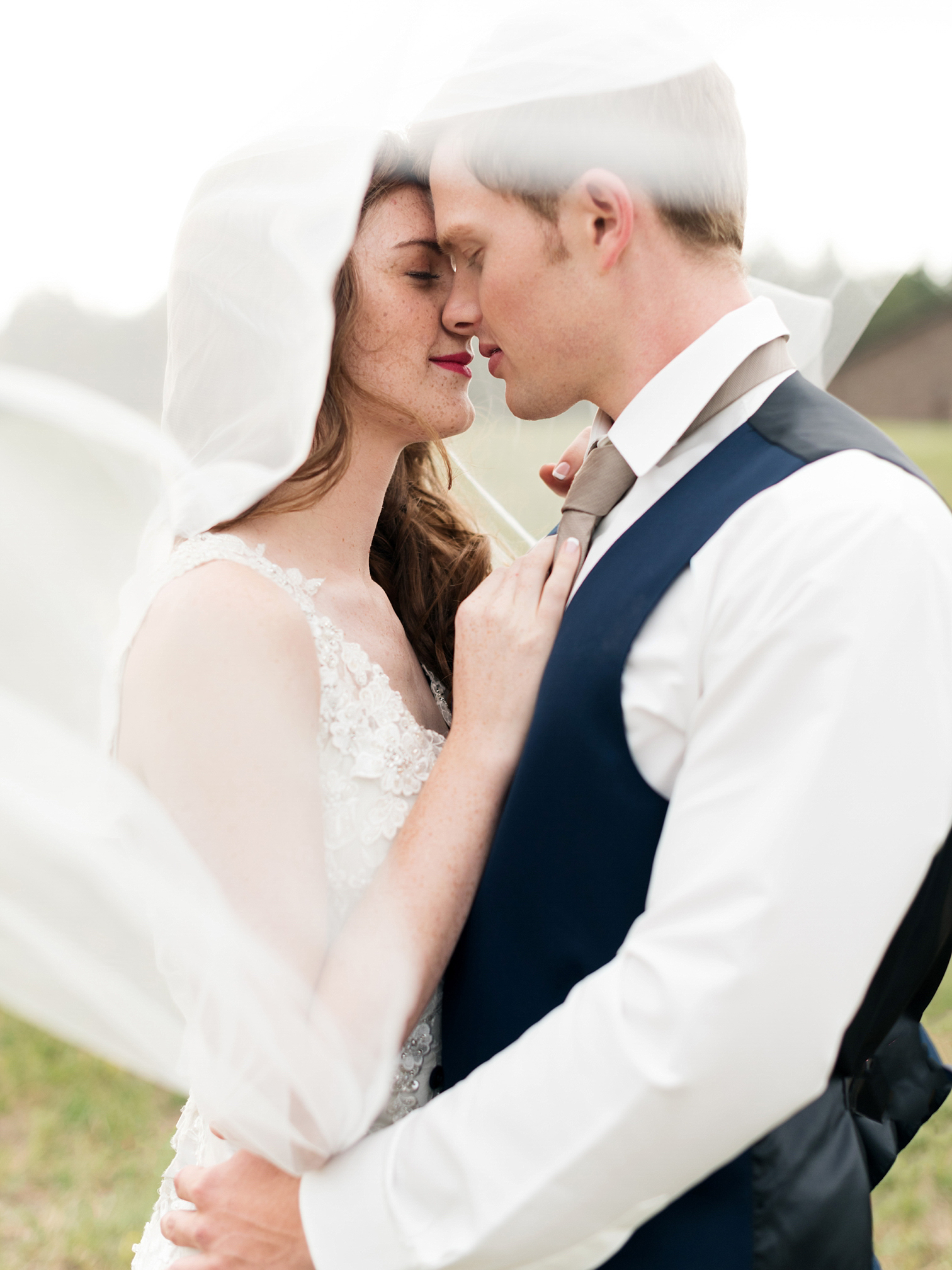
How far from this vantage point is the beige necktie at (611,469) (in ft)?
5.64

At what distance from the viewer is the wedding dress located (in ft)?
5.89

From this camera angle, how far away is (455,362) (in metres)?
2.19

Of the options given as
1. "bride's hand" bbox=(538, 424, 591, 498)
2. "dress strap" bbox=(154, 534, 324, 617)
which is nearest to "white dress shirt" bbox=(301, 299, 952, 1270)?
"dress strap" bbox=(154, 534, 324, 617)

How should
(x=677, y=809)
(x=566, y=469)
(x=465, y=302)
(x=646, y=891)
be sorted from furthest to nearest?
(x=566, y=469), (x=465, y=302), (x=646, y=891), (x=677, y=809)

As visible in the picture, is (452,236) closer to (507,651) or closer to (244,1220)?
(507,651)

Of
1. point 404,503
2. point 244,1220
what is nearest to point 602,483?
point 404,503

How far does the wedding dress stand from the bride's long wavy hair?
24 centimetres

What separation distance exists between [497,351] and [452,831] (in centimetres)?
94

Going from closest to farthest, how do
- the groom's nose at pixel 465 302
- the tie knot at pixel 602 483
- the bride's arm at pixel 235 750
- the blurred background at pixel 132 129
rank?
1. the blurred background at pixel 132 129
2. the bride's arm at pixel 235 750
3. the tie knot at pixel 602 483
4. the groom's nose at pixel 465 302

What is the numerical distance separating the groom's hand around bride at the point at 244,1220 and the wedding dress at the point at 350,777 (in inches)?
6.0

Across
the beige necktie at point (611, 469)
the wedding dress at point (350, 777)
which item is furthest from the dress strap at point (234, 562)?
the beige necktie at point (611, 469)

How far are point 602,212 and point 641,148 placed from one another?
0.11 m

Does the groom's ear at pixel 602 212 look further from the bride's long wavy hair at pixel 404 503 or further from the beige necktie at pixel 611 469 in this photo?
the bride's long wavy hair at pixel 404 503

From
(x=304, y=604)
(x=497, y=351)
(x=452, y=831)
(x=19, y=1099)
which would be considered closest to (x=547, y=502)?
(x=497, y=351)
